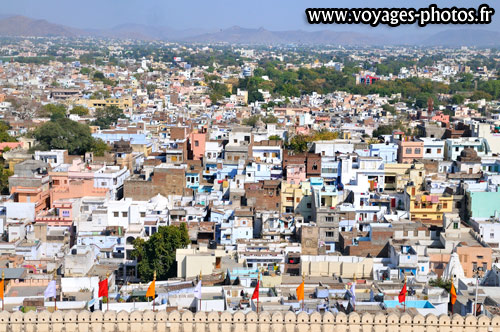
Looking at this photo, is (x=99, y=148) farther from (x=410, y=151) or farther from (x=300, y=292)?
(x=300, y=292)

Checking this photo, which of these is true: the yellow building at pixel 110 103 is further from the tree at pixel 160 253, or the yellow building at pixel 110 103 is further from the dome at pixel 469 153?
the tree at pixel 160 253

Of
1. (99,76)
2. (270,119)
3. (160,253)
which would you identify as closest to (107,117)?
(270,119)

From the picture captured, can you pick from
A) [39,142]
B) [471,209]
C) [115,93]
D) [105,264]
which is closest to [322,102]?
[115,93]

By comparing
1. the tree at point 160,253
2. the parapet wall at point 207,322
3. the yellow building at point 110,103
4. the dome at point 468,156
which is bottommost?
the tree at point 160,253

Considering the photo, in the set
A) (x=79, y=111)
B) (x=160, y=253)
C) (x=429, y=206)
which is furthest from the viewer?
(x=79, y=111)

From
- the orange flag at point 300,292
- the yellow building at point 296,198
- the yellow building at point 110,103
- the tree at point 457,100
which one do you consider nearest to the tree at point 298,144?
the yellow building at point 296,198

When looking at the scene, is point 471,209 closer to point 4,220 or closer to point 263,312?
point 263,312
